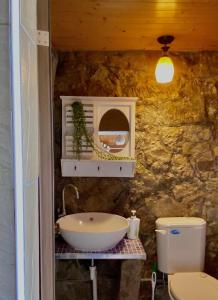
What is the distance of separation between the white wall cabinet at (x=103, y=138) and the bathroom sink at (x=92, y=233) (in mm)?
370

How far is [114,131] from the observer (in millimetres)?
2430

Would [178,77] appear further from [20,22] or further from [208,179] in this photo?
[20,22]

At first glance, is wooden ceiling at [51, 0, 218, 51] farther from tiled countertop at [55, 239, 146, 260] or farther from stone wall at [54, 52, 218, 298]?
tiled countertop at [55, 239, 146, 260]

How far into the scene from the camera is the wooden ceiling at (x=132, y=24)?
1636 mm

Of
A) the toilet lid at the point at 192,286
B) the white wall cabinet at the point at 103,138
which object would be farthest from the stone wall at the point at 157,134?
the toilet lid at the point at 192,286

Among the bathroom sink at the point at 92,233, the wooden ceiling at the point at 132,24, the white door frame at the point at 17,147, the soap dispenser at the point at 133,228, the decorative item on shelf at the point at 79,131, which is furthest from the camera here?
the decorative item on shelf at the point at 79,131

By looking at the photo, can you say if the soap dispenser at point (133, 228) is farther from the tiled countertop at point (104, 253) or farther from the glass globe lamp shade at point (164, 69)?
the glass globe lamp shade at point (164, 69)

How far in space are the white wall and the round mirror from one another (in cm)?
169

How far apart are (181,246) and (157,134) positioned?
92cm

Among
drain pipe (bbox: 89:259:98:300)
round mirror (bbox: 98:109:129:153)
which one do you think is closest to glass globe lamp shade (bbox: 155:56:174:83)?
round mirror (bbox: 98:109:129:153)

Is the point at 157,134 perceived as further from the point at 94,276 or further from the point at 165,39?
the point at 94,276

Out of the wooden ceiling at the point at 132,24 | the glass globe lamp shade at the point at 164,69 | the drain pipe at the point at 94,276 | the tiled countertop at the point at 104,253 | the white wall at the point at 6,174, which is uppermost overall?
the wooden ceiling at the point at 132,24

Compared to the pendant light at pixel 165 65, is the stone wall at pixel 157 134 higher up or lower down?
lower down

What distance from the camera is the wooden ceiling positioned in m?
1.64
